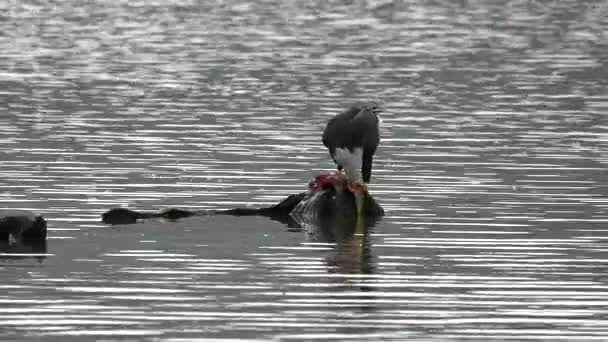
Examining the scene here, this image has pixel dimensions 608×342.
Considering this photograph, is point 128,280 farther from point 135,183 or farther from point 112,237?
point 135,183

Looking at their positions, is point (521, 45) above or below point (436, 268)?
below

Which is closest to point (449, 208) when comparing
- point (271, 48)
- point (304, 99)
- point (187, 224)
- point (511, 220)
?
point (511, 220)

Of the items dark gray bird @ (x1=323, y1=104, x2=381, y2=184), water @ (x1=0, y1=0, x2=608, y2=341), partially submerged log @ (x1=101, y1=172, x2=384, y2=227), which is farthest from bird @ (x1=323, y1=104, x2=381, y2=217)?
water @ (x1=0, y1=0, x2=608, y2=341)

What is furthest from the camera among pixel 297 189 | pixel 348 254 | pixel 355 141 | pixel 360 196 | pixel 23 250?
pixel 297 189

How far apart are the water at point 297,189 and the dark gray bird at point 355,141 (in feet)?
2.34

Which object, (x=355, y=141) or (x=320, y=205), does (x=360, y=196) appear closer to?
(x=320, y=205)

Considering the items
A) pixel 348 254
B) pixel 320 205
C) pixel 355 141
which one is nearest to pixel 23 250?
pixel 348 254

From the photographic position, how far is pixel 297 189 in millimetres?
27016

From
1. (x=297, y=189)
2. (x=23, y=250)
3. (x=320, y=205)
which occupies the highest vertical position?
A: (x=23, y=250)

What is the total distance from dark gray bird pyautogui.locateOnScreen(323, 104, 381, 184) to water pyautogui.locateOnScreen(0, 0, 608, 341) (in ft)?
2.34

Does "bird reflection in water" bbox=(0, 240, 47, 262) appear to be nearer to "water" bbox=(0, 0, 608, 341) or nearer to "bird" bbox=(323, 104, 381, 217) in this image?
"water" bbox=(0, 0, 608, 341)

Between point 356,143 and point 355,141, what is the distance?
0.08ft

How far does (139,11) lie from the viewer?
3125 inches

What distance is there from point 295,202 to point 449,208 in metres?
1.83
